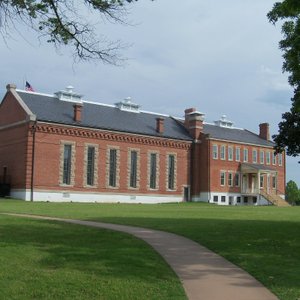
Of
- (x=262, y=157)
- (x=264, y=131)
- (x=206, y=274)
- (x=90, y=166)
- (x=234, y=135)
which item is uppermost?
(x=264, y=131)

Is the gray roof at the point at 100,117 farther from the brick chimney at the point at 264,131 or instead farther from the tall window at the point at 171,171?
the brick chimney at the point at 264,131

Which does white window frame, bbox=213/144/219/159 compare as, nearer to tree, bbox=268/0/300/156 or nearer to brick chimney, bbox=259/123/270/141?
brick chimney, bbox=259/123/270/141

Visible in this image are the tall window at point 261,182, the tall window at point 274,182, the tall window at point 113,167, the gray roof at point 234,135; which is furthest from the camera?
the tall window at point 274,182

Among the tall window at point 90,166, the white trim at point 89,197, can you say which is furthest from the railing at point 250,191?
the tall window at point 90,166

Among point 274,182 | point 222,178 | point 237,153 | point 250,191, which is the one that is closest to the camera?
point 222,178

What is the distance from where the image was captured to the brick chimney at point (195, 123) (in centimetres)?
7062

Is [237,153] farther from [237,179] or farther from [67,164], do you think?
[67,164]

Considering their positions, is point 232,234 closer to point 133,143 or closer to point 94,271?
point 94,271

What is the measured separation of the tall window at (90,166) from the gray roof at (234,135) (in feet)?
58.3

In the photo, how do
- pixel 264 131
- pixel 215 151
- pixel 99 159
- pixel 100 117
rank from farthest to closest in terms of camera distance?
pixel 264 131
pixel 215 151
pixel 100 117
pixel 99 159

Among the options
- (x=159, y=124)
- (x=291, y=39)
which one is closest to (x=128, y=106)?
(x=159, y=124)

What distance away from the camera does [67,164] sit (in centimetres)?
5794

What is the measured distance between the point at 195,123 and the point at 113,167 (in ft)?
48.0

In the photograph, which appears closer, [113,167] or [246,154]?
[113,167]
